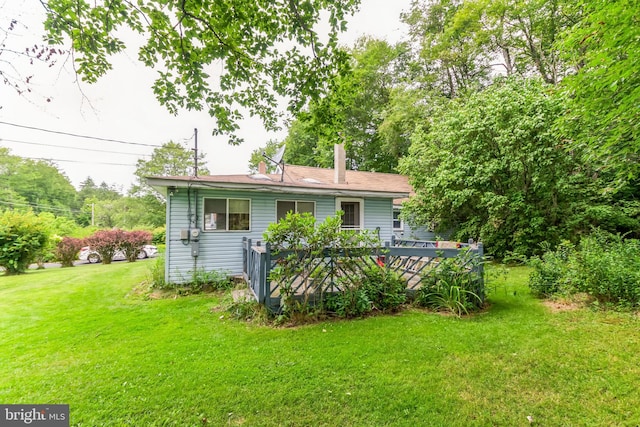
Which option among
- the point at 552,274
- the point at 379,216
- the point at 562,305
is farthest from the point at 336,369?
the point at 379,216

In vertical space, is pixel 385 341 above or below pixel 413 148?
below

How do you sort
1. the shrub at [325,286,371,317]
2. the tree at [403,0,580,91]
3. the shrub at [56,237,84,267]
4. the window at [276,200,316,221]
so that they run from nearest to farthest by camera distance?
the shrub at [325,286,371,317], the window at [276,200,316,221], the tree at [403,0,580,91], the shrub at [56,237,84,267]

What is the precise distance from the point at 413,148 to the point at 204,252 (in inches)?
425

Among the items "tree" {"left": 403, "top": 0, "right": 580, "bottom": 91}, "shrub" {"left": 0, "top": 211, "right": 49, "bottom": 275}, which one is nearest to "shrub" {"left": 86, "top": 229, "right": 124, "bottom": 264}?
"shrub" {"left": 0, "top": 211, "right": 49, "bottom": 275}

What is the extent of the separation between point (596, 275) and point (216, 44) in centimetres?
682

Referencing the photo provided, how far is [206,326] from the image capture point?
4188 millimetres

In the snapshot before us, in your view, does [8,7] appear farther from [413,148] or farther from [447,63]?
[447,63]

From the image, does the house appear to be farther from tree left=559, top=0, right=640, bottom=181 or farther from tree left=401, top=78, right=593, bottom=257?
tree left=559, top=0, right=640, bottom=181

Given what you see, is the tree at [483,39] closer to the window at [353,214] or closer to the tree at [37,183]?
the window at [353,214]

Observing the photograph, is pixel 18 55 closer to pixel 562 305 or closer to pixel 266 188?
pixel 266 188

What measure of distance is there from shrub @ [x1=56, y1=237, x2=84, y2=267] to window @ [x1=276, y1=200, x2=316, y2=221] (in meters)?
11.6

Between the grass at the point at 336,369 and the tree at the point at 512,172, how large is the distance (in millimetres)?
5943

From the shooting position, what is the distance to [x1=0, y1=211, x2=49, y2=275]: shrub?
9.25 metres

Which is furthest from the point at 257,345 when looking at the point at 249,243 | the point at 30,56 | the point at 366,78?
the point at 366,78
